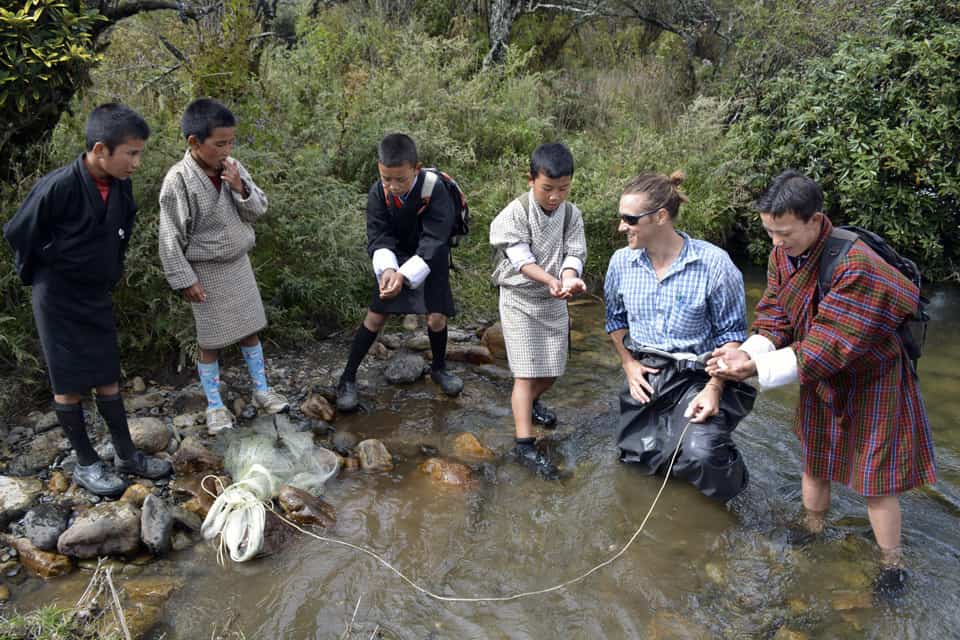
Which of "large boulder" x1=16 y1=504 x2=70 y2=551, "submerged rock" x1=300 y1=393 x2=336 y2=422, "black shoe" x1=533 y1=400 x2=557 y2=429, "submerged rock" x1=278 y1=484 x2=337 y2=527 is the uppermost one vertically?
"large boulder" x1=16 y1=504 x2=70 y2=551

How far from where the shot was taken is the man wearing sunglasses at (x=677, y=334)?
10.6ft

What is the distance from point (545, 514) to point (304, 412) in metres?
1.70

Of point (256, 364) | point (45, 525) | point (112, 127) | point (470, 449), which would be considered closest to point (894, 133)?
point (470, 449)

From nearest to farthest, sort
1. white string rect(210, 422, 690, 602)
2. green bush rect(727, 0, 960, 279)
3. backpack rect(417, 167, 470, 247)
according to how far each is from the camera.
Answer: white string rect(210, 422, 690, 602)
backpack rect(417, 167, 470, 247)
green bush rect(727, 0, 960, 279)

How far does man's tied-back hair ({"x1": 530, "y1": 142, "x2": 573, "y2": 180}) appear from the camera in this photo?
141 inches

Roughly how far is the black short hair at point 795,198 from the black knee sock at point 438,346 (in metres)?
2.55

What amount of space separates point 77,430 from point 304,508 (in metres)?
1.15

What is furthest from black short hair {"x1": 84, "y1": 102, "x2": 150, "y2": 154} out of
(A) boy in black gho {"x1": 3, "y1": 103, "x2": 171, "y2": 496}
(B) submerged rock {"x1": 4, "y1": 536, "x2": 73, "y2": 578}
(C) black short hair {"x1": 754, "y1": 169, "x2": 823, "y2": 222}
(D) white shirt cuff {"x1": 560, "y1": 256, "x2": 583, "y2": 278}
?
(C) black short hair {"x1": 754, "y1": 169, "x2": 823, "y2": 222}

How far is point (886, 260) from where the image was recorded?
2.74 m

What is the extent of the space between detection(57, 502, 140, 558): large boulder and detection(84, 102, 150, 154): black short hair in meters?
1.65

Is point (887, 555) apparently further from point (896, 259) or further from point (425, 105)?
point (425, 105)

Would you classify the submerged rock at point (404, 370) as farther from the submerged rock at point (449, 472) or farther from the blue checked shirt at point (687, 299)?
the blue checked shirt at point (687, 299)

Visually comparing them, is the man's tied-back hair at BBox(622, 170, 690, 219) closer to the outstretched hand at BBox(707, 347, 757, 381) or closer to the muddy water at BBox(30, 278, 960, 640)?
the outstretched hand at BBox(707, 347, 757, 381)

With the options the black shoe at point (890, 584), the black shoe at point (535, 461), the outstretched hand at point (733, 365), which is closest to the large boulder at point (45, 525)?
the black shoe at point (535, 461)
